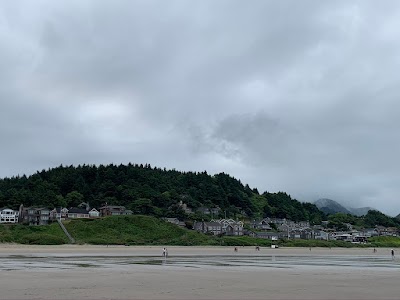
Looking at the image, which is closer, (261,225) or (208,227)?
(208,227)

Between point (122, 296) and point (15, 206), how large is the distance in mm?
110153

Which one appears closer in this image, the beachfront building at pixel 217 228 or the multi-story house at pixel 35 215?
the multi-story house at pixel 35 215

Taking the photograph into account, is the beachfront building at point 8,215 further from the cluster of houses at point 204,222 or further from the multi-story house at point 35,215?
the multi-story house at point 35,215

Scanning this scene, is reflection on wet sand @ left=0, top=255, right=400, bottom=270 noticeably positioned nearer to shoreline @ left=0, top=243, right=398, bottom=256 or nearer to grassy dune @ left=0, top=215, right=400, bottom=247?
shoreline @ left=0, top=243, right=398, bottom=256

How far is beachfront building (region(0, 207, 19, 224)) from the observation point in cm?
10428

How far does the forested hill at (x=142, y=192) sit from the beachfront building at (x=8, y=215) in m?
6.08

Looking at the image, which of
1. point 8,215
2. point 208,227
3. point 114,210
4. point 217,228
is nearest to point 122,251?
point 208,227

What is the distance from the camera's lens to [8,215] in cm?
10631

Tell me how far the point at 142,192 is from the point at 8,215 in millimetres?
38956

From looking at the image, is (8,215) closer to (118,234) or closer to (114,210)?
(114,210)

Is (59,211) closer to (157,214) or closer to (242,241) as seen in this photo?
(157,214)

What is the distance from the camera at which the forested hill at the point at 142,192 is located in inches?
4732

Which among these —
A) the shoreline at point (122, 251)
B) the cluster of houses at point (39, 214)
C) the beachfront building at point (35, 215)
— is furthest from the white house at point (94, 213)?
the shoreline at point (122, 251)

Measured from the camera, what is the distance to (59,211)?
107 metres
